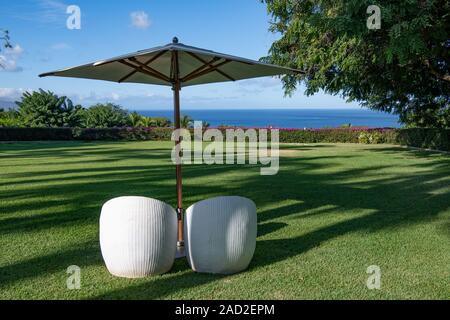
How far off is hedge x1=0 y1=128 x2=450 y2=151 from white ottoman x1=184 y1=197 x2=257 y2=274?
21.2m

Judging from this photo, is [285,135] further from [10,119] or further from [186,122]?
[10,119]

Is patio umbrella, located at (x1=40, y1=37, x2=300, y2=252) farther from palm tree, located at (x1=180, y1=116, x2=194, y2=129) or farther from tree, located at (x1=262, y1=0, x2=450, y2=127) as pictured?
palm tree, located at (x1=180, y1=116, x2=194, y2=129)

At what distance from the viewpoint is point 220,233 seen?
175 inches

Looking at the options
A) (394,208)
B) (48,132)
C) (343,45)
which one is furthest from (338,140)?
(394,208)

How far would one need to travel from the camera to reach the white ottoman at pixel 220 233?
445 centimetres

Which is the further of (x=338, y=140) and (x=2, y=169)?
(x=338, y=140)

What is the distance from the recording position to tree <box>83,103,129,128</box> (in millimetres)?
35531

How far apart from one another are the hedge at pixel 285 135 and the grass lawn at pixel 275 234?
14.0m

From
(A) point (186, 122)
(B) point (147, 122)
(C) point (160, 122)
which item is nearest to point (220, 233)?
(A) point (186, 122)
